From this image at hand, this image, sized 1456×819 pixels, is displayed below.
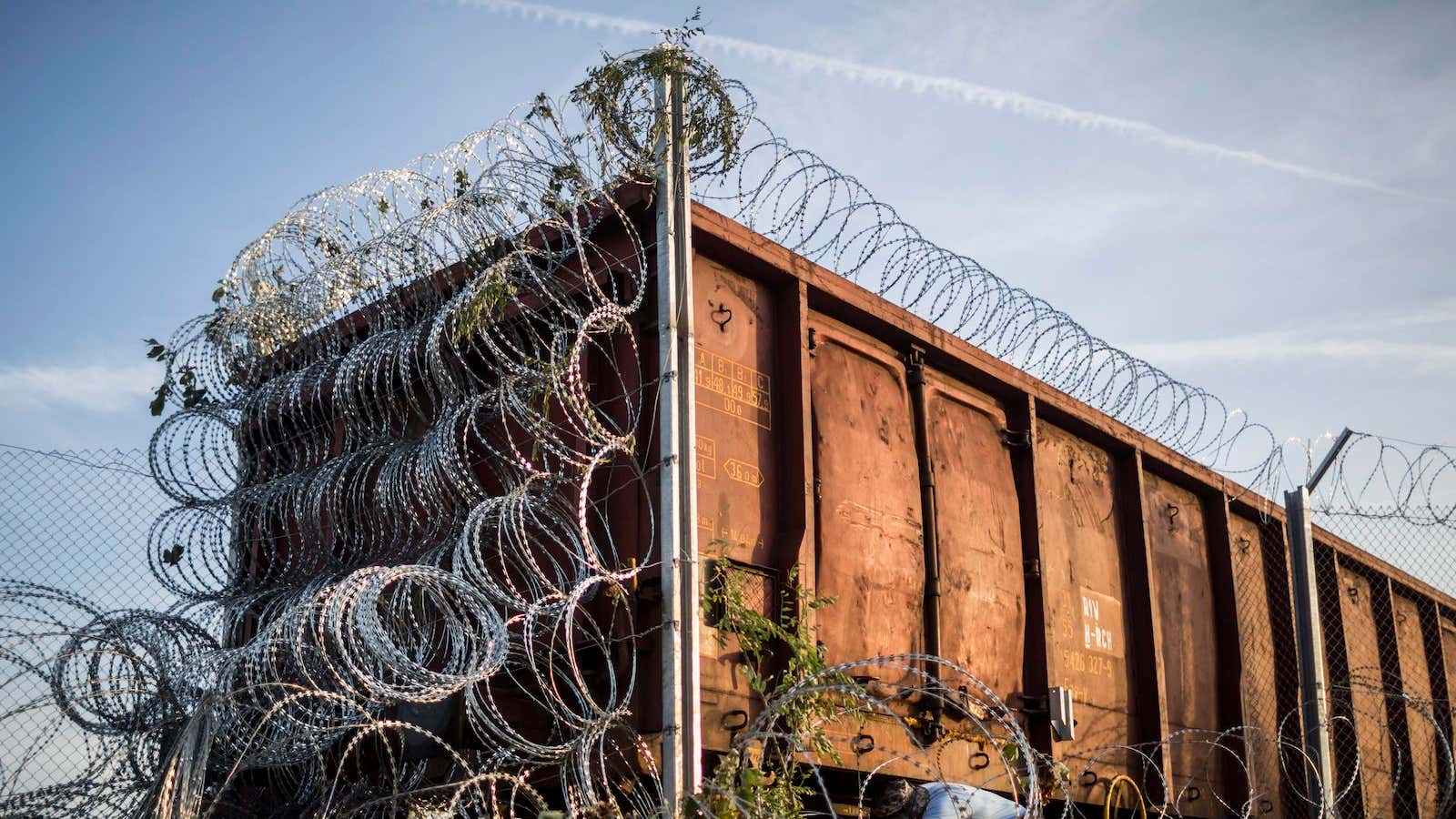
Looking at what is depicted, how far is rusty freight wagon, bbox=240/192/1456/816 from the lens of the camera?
7352 millimetres

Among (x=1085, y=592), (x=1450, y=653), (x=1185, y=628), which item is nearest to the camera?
(x=1085, y=592)

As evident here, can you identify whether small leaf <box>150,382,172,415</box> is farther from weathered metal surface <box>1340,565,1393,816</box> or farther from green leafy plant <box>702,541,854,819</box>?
weathered metal surface <box>1340,565,1393,816</box>

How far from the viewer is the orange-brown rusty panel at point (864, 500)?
7.62m

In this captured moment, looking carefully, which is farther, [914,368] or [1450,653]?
[1450,653]

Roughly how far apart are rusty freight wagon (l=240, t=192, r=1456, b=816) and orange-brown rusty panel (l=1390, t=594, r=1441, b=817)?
1.55 metres

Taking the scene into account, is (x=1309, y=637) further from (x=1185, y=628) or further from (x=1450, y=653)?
(x=1450, y=653)

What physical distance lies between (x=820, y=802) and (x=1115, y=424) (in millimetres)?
4598

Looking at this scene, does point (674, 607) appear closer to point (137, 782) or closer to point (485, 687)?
point (485, 687)

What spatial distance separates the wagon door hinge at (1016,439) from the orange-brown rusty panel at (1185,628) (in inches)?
78.0

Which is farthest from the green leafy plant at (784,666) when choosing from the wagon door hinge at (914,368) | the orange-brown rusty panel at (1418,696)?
the orange-brown rusty panel at (1418,696)

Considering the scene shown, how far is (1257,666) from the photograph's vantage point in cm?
1204

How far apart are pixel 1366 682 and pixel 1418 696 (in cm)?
179

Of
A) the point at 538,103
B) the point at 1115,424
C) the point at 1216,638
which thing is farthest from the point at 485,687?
the point at 1216,638

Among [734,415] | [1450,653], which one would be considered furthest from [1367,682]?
[734,415]
